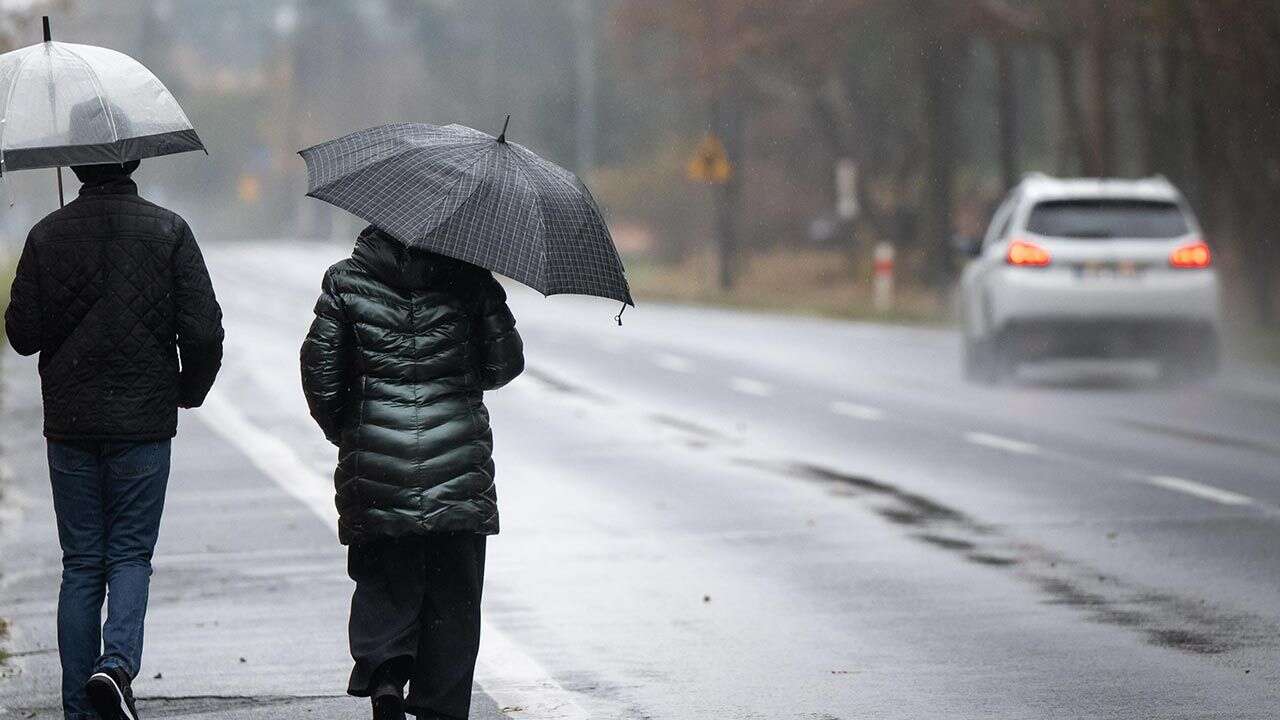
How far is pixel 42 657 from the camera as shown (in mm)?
8016

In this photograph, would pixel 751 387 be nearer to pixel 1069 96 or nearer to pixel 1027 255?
pixel 1027 255

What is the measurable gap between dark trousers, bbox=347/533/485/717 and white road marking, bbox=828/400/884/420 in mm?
11625

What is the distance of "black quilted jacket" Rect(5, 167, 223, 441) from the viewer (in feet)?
21.3

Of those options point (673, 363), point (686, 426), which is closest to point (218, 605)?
point (686, 426)

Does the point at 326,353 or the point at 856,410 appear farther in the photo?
the point at 856,410

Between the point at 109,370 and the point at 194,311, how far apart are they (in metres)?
0.28

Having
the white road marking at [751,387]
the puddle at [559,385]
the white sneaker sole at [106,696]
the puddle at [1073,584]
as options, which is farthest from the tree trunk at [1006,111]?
the white sneaker sole at [106,696]

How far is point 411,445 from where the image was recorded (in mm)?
6207

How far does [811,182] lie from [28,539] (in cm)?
4622

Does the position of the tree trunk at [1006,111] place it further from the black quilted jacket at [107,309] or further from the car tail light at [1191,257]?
the black quilted jacket at [107,309]

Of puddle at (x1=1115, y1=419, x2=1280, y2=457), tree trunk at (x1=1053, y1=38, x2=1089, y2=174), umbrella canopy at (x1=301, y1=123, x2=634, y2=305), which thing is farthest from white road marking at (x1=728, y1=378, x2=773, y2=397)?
tree trunk at (x1=1053, y1=38, x2=1089, y2=174)

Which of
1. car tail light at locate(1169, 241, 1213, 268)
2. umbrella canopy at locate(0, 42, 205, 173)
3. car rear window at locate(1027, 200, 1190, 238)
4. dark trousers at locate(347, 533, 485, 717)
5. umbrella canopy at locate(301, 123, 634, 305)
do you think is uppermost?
umbrella canopy at locate(0, 42, 205, 173)

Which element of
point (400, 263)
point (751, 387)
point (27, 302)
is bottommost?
point (751, 387)

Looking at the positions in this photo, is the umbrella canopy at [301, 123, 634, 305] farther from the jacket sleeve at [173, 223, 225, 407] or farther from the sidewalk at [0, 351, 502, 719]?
the sidewalk at [0, 351, 502, 719]
